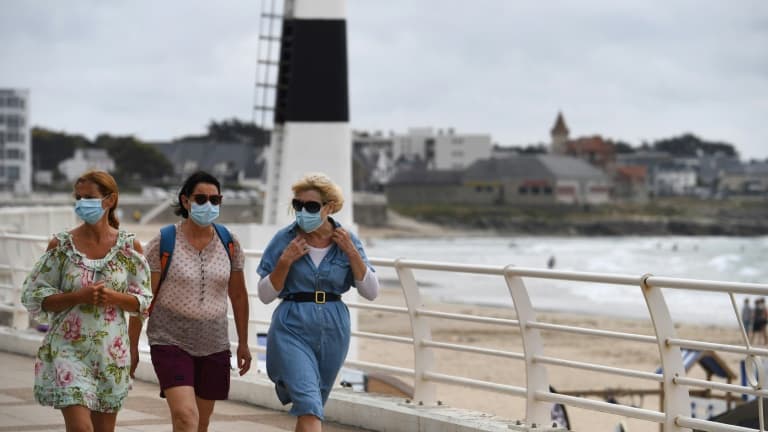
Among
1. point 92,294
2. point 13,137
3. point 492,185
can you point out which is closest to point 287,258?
point 92,294

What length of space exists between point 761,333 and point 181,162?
158322mm

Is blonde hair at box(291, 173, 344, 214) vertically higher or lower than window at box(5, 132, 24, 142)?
lower

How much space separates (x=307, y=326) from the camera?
6.46m

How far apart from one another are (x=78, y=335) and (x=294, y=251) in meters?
1.07

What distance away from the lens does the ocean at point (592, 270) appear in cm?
5388

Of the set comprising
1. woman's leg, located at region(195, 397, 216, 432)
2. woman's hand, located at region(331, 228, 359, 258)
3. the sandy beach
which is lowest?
the sandy beach

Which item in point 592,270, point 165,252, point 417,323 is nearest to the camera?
point 165,252

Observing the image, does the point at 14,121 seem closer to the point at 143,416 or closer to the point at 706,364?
the point at 706,364

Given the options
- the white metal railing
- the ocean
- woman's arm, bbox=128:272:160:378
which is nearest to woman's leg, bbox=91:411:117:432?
woman's arm, bbox=128:272:160:378

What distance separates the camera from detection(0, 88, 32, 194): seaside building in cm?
16162

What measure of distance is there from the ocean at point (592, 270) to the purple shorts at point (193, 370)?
2064cm

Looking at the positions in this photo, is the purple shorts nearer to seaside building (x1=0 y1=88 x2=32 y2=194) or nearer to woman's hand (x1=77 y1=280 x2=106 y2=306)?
woman's hand (x1=77 y1=280 x2=106 y2=306)

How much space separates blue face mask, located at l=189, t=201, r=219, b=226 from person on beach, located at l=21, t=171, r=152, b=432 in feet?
1.62

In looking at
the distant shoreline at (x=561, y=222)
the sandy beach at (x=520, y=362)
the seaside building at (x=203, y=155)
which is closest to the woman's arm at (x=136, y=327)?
the sandy beach at (x=520, y=362)
